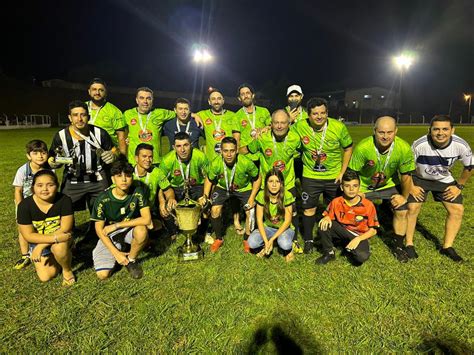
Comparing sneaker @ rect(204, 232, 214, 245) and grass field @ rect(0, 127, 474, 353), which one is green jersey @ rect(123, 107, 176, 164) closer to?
sneaker @ rect(204, 232, 214, 245)

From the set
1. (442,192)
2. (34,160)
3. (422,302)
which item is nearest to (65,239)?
(34,160)

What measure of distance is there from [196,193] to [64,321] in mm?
2537

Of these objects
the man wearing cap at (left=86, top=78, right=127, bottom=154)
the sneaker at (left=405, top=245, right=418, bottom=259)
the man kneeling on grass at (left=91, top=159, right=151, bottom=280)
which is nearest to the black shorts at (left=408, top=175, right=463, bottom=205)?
the sneaker at (left=405, top=245, right=418, bottom=259)

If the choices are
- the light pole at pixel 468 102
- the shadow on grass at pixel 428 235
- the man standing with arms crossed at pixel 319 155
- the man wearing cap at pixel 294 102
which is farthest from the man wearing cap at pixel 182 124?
the light pole at pixel 468 102

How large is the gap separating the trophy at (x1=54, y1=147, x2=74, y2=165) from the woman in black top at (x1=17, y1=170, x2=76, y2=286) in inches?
20.5

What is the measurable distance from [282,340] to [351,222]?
1.92 m

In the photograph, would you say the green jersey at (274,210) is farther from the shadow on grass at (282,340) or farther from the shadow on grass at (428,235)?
the shadow on grass at (428,235)

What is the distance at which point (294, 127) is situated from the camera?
4.59 metres

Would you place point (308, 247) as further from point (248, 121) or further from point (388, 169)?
point (248, 121)

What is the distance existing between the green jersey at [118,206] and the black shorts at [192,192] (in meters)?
0.89

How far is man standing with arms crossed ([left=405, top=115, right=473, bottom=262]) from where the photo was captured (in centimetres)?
407

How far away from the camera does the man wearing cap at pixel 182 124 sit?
522 centimetres

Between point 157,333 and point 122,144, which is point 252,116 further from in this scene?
point 157,333

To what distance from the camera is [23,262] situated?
3979 millimetres
